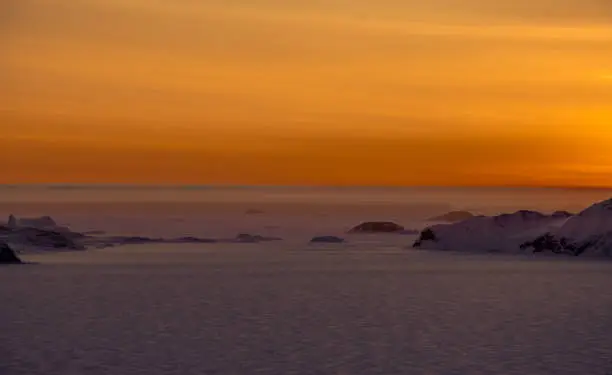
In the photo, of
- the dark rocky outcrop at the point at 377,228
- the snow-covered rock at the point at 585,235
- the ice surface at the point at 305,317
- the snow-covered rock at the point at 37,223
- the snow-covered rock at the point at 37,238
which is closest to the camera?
Result: the ice surface at the point at 305,317

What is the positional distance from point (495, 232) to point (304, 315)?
2645 cm

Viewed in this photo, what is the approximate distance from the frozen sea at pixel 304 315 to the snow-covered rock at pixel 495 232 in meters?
4.25

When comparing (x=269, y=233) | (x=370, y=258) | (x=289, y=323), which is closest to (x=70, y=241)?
(x=370, y=258)

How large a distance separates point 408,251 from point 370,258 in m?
5.18

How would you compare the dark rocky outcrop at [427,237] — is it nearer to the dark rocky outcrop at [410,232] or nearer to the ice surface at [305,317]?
the ice surface at [305,317]

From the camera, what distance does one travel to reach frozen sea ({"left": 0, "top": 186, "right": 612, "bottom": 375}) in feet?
61.7

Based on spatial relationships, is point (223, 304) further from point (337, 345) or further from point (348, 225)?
point (348, 225)

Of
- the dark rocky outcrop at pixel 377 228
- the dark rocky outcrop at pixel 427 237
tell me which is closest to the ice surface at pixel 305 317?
the dark rocky outcrop at pixel 427 237

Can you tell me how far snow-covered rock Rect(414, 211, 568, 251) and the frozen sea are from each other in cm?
425

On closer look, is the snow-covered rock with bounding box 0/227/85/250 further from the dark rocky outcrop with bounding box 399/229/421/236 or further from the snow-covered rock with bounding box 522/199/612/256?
the dark rocky outcrop with bounding box 399/229/421/236

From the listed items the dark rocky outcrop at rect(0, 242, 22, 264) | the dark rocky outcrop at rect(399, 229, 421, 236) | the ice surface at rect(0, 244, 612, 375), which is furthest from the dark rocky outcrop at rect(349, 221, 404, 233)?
the dark rocky outcrop at rect(0, 242, 22, 264)

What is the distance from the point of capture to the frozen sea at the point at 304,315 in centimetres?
1880

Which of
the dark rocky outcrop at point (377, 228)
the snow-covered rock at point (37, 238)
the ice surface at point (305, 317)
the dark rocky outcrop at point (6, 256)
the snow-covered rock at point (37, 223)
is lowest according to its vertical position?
the ice surface at point (305, 317)

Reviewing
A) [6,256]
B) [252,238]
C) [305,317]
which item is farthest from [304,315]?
[252,238]
